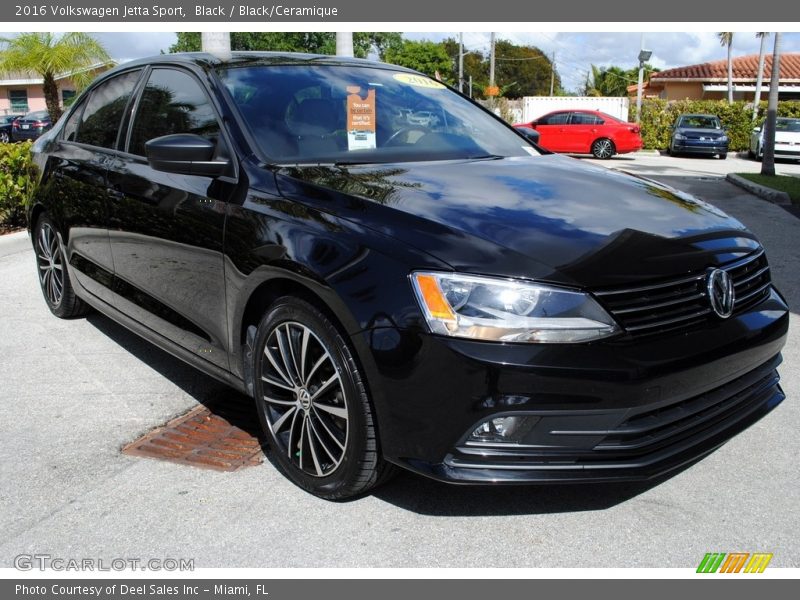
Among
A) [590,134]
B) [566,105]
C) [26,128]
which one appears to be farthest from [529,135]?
[26,128]

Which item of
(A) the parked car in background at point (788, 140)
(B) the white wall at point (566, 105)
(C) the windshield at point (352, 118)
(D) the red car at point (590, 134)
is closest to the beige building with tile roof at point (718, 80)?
(B) the white wall at point (566, 105)

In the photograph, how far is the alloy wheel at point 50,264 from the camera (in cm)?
509

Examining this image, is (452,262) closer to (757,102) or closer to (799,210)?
(799,210)

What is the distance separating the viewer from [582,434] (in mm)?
2441

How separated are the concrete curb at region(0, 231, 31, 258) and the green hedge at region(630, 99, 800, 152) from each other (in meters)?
26.6

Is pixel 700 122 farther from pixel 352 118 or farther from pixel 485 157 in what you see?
pixel 352 118

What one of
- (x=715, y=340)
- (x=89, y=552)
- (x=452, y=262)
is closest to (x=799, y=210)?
(x=715, y=340)

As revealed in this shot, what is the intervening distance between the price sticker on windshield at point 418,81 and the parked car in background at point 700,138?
22812 millimetres

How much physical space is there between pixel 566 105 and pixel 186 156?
104 ft

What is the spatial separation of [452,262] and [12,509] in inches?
77.6

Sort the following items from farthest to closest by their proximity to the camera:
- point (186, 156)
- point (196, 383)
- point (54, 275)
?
point (54, 275) < point (196, 383) < point (186, 156)

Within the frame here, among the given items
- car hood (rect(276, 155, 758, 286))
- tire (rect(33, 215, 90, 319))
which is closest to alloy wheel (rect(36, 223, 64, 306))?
tire (rect(33, 215, 90, 319))

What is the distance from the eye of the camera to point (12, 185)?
8.75m

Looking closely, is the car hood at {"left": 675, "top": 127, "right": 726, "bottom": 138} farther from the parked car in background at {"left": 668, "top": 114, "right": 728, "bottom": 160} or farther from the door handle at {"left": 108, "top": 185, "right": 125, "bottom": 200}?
the door handle at {"left": 108, "top": 185, "right": 125, "bottom": 200}
